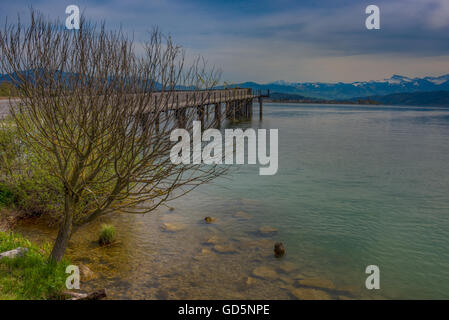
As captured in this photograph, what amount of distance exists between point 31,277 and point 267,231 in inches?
284

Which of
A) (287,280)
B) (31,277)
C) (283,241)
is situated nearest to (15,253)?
(31,277)

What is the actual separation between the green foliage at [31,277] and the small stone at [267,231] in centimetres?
615

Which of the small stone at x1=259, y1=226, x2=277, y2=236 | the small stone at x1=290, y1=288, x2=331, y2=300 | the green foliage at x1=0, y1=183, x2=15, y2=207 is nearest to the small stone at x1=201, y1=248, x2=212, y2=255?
the small stone at x1=259, y1=226, x2=277, y2=236

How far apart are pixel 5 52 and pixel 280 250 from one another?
786cm

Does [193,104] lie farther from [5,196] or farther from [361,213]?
[361,213]

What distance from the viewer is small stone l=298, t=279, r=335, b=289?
29.0ft

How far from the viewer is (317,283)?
353 inches

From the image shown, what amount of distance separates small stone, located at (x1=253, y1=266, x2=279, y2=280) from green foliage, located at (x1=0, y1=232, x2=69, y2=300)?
4310mm
